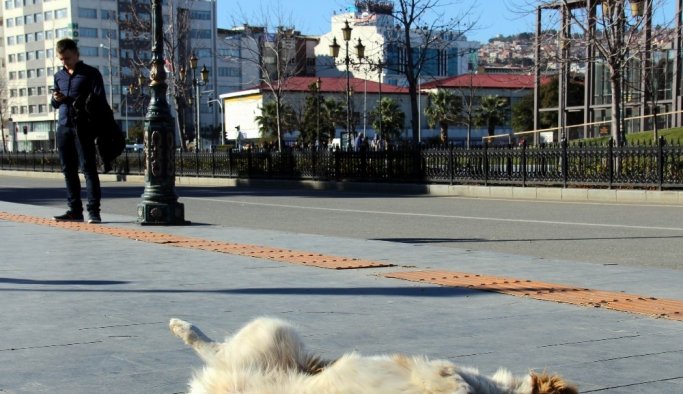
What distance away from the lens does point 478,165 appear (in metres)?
24.5

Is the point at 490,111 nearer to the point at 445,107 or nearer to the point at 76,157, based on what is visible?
the point at 445,107

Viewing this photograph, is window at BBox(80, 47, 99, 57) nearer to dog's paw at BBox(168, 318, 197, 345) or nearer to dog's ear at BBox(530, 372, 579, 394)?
dog's paw at BBox(168, 318, 197, 345)

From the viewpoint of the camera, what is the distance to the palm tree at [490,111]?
84.7 meters

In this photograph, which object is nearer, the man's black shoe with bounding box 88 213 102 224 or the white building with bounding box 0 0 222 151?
the man's black shoe with bounding box 88 213 102 224

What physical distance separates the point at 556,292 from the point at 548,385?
510cm

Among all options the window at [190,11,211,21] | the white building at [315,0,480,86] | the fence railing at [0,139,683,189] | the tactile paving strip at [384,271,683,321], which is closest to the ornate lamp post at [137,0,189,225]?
the tactile paving strip at [384,271,683,321]

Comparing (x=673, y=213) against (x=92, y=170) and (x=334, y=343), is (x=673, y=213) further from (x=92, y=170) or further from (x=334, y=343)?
(x=334, y=343)

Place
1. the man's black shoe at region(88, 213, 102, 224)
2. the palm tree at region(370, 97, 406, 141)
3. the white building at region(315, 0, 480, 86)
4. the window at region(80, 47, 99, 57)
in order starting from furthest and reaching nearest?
1. the window at region(80, 47, 99, 57)
2. the palm tree at region(370, 97, 406, 141)
3. the white building at region(315, 0, 480, 86)
4. the man's black shoe at region(88, 213, 102, 224)

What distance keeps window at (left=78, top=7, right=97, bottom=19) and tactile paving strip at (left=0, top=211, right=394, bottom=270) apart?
124 m

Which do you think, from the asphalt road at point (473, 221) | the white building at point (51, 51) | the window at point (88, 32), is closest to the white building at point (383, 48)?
the asphalt road at point (473, 221)

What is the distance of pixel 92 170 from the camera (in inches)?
450

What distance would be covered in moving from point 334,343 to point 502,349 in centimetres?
90

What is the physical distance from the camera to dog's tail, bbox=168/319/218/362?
1.90 meters

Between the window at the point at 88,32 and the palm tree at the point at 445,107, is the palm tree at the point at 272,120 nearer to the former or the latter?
the palm tree at the point at 445,107
